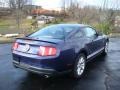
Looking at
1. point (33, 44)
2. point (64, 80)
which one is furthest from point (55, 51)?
point (64, 80)

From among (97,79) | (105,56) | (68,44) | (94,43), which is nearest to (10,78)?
(68,44)

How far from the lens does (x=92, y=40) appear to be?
714 cm

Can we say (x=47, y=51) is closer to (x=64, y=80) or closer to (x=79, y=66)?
(x=64, y=80)

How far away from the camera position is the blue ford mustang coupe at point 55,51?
5.30 m

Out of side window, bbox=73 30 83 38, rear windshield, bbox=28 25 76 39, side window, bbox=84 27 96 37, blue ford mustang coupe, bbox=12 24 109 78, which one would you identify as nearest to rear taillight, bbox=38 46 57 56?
blue ford mustang coupe, bbox=12 24 109 78

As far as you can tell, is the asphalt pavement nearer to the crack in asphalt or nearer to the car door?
the crack in asphalt

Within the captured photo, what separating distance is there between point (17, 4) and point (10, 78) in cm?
1430

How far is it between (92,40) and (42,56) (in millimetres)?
2423

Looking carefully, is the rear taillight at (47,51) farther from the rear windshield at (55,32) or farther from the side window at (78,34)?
the side window at (78,34)

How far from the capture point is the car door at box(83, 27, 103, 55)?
6891 millimetres

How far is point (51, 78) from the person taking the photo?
6.01 m

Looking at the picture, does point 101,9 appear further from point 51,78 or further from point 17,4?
point 51,78

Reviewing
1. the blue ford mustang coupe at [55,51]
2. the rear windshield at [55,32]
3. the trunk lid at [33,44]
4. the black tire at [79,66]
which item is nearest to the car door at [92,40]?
the blue ford mustang coupe at [55,51]

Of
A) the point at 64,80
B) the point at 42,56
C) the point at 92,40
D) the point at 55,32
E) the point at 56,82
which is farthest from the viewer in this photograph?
the point at 92,40
